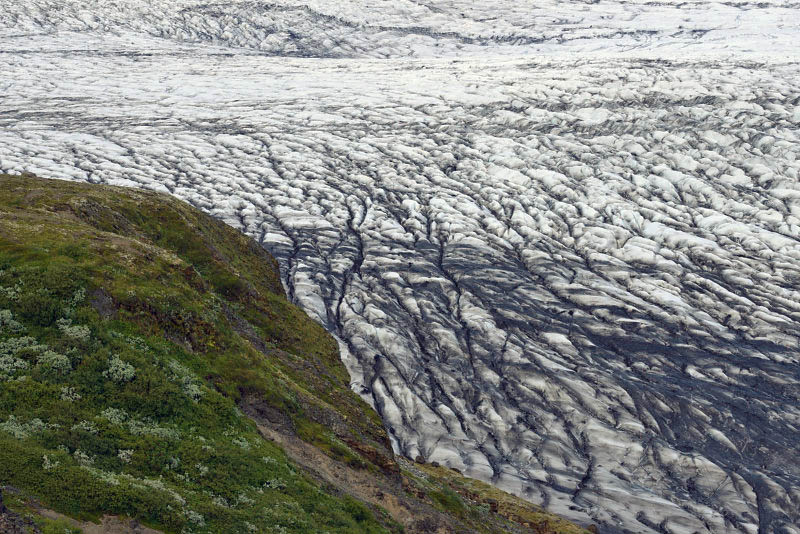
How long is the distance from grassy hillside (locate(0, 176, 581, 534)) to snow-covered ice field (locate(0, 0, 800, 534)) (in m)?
12.2

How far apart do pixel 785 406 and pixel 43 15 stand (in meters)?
111

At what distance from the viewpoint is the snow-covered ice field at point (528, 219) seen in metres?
36.2

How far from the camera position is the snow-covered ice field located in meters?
36.2

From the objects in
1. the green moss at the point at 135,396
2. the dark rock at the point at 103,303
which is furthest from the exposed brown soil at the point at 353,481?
the dark rock at the point at 103,303

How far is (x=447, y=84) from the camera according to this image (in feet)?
264

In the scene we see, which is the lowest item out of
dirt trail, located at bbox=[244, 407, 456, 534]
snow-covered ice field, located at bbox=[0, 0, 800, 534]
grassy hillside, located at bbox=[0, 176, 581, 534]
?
snow-covered ice field, located at bbox=[0, 0, 800, 534]

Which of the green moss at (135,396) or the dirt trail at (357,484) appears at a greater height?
the green moss at (135,396)

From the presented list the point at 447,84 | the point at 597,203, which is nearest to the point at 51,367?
the point at 597,203

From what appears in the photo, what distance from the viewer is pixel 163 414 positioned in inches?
568

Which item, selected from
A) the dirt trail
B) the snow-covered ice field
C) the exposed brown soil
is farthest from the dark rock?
the snow-covered ice field

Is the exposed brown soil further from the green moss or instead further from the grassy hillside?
the green moss

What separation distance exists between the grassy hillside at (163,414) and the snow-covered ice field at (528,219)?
480 inches

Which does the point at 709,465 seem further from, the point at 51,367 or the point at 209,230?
the point at 51,367

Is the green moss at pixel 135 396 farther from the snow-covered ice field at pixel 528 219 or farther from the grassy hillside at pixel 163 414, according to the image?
the snow-covered ice field at pixel 528 219
